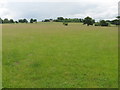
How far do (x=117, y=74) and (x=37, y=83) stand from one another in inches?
181

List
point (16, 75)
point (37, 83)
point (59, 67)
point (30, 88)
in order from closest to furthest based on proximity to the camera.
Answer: point (30, 88)
point (37, 83)
point (16, 75)
point (59, 67)

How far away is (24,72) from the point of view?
10.3 m

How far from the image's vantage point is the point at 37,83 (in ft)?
27.6

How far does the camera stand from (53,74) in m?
9.88

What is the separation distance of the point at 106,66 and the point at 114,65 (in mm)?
656

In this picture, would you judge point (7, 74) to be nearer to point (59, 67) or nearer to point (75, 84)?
point (59, 67)

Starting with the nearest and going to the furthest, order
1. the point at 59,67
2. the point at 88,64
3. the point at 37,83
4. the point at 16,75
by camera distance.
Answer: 1. the point at 37,83
2. the point at 16,75
3. the point at 59,67
4. the point at 88,64

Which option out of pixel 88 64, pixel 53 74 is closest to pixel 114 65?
pixel 88 64

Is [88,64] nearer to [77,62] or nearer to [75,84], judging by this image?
[77,62]

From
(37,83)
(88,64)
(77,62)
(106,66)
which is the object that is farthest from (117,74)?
(37,83)

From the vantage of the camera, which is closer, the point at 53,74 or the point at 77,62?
the point at 53,74

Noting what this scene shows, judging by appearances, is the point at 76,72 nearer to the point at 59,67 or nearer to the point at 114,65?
the point at 59,67

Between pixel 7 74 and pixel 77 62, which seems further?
pixel 77 62

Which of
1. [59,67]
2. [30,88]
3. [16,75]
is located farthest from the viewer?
[59,67]
